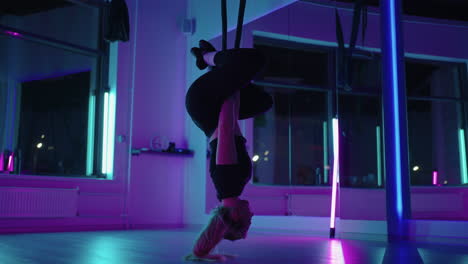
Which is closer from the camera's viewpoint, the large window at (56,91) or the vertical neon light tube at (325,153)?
the vertical neon light tube at (325,153)

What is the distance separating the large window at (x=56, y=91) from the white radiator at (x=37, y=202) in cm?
50

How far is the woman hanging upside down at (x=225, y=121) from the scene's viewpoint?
208 cm

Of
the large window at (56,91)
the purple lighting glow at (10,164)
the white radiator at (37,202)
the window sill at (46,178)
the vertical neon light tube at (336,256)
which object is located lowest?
the vertical neon light tube at (336,256)

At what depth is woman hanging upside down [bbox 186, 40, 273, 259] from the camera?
6.82 feet

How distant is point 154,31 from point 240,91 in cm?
510

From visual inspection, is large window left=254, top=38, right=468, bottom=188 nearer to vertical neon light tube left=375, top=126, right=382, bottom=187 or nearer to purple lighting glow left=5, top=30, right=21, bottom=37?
vertical neon light tube left=375, top=126, right=382, bottom=187

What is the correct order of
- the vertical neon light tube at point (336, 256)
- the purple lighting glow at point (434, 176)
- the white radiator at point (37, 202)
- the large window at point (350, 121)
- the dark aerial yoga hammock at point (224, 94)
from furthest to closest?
the white radiator at point (37, 202) → the large window at point (350, 121) → the purple lighting glow at point (434, 176) → the vertical neon light tube at point (336, 256) → the dark aerial yoga hammock at point (224, 94)

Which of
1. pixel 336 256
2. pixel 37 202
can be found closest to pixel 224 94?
pixel 336 256

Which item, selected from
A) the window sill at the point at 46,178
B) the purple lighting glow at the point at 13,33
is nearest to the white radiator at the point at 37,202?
the window sill at the point at 46,178

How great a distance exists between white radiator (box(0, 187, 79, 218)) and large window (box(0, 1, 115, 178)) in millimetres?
499

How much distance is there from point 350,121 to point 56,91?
13.8 feet

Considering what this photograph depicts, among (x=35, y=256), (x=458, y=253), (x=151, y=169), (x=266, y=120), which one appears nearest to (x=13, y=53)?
(x=151, y=169)

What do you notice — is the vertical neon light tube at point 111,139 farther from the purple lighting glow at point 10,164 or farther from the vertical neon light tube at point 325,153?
the vertical neon light tube at point 325,153

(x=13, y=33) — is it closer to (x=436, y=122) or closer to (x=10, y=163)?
(x=10, y=163)
